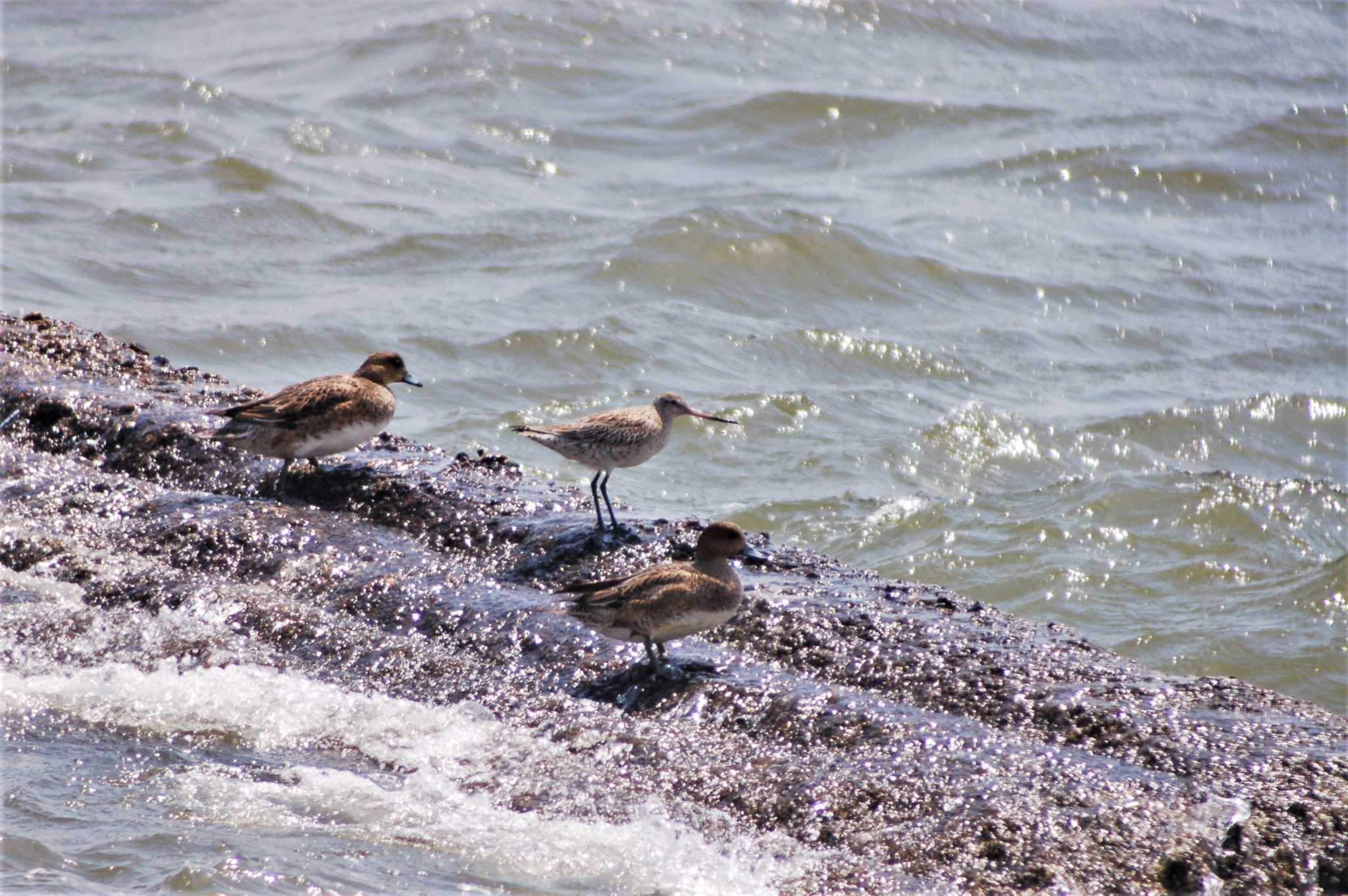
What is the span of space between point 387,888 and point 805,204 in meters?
13.6

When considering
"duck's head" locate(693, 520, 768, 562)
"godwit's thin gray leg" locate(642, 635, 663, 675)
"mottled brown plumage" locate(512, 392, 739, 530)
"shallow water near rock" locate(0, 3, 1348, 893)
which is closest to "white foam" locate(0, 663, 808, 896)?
"shallow water near rock" locate(0, 3, 1348, 893)

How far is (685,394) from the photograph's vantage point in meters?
12.5

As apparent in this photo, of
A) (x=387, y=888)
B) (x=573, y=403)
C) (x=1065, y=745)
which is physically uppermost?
(x=1065, y=745)

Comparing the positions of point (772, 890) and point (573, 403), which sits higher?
point (772, 890)

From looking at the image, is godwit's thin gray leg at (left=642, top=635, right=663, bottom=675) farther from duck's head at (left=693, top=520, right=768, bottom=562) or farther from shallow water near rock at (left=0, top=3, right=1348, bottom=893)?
duck's head at (left=693, top=520, right=768, bottom=562)

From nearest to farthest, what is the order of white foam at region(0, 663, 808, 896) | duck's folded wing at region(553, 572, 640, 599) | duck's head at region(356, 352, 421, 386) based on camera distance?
white foam at region(0, 663, 808, 896) → duck's folded wing at region(553, 572, 640, 599) → duck's head at region(356, 352, 421, 386)

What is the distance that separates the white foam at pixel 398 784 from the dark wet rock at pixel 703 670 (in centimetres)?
8

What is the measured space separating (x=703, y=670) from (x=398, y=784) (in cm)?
114

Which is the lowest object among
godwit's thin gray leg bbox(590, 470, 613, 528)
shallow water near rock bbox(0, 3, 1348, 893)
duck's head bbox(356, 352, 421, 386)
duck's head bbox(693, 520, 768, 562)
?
shallow water near rock bbox(0, 3, 1348, 893)

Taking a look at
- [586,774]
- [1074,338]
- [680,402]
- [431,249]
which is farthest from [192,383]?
[1074,338]

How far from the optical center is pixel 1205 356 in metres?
14.4

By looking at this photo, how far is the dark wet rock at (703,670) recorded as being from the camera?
164 inches

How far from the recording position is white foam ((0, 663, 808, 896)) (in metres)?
4.26

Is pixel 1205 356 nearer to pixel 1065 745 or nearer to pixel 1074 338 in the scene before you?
pixel 1074 338
